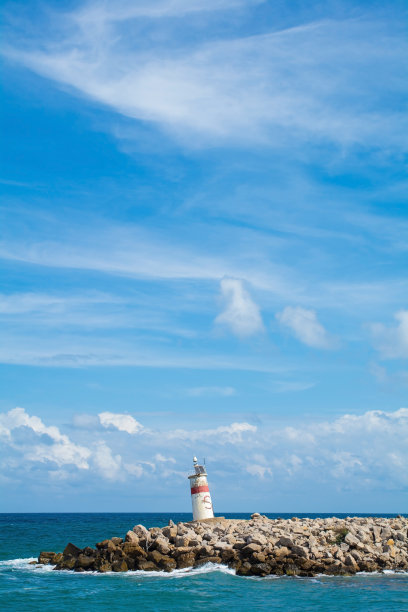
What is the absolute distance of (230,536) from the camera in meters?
31.6

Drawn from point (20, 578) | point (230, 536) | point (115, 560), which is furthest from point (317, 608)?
point (20, 578)

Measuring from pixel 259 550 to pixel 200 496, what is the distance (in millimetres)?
9974

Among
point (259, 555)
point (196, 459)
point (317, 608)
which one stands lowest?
point (317, 608)

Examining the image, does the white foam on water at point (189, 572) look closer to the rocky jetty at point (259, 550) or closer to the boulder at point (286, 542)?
the rocky jetty at point (259, 550)

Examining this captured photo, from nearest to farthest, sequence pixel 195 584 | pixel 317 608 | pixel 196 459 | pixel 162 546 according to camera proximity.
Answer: pixel 317 608 → pixel 195 584 → pixel 162 546 → pixel 196 459

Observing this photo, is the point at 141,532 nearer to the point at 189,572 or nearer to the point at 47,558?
the point at 189,572

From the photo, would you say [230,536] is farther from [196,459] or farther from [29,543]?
[29,543]

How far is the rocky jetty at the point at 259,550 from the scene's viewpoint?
92.1 feet

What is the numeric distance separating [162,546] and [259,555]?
200 inches

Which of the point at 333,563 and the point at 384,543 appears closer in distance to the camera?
the point at 333,563

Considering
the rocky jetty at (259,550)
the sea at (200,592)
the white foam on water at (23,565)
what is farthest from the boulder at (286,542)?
the white foam on water at (23,565)

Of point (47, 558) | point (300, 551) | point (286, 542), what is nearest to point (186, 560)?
point (286, 542)

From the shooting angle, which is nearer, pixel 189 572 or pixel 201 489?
pixel 189 572

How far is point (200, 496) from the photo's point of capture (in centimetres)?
3834
